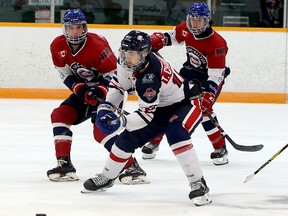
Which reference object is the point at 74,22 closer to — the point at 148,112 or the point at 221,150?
the point at 148,112

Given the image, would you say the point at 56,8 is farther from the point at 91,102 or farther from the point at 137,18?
the point at 91,102

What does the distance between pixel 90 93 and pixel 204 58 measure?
121 cm

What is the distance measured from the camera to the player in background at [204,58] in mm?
5559

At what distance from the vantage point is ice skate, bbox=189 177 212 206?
4.08 m

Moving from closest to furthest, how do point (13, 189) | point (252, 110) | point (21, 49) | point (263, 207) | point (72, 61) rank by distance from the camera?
point (263, 207)
point (13, 189)
point (72, 61)
point (252, 110)
point (21, 49)

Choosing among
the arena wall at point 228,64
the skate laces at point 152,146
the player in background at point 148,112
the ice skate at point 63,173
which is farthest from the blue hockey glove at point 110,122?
the arena wall at point 228,64

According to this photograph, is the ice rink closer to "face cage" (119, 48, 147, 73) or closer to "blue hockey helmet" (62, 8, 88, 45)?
"face cage" (119, 48, 147, 73)

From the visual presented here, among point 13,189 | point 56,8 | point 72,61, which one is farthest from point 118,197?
point 56,8

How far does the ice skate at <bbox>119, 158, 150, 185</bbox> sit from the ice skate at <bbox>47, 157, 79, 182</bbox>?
26cm

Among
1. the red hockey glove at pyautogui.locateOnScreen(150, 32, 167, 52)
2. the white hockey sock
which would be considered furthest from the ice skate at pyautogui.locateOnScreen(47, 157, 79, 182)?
the red hockey glove at pyautogui.locateOnScreen(150, 32, 167, 52)

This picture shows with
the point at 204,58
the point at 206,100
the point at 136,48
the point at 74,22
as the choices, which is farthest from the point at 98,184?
the point at 204,58

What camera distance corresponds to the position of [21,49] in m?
9.20

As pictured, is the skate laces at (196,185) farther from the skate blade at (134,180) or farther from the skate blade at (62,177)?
the skate blade at (62,177)

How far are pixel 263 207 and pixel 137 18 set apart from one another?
→ 19.0 feet
